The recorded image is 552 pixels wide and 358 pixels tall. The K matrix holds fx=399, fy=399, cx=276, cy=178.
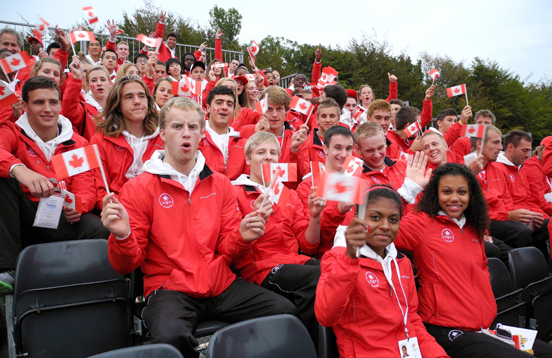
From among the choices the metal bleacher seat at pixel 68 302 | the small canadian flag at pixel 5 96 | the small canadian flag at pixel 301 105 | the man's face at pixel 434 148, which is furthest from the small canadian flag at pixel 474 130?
the small canadian flag at pixel 5 96

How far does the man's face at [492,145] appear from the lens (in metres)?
5.75

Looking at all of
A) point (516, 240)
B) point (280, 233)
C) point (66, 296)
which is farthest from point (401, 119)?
point (66, 296)

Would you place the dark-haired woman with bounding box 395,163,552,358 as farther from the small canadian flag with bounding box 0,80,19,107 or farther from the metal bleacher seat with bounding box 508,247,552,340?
the small canadian flag with bounding box 0,80,19,107

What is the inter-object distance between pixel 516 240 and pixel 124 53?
8.96 metres

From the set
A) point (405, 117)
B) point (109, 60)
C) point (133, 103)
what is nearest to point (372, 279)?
point (133, 103)

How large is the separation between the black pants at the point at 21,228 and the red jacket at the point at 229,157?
1.53 meters

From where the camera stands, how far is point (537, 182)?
20.9 feet

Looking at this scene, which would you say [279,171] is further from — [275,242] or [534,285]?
[534,285]

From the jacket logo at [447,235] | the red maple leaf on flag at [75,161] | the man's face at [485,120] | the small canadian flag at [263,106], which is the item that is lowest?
the jacket logo at [447,235]

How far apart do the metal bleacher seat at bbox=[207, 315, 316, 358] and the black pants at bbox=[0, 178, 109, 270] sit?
76.8 inches

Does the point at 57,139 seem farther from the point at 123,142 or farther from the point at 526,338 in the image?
the point at 526,338

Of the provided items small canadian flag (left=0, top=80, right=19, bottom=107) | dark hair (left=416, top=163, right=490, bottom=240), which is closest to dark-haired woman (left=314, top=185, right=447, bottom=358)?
dark hair (left=416, top=163, right=490, bottom=240)

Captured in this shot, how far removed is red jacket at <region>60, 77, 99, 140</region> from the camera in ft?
15.5

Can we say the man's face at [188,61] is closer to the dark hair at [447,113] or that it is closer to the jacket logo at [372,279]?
the dark hair at [447,113]
